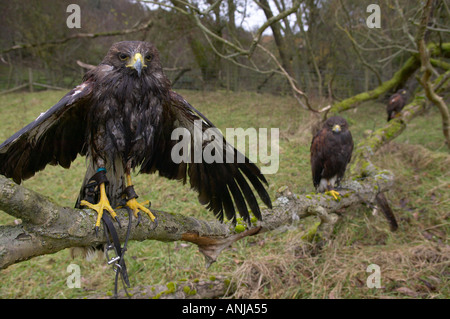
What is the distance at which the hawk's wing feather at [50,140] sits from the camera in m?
1.97

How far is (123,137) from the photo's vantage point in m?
2.31

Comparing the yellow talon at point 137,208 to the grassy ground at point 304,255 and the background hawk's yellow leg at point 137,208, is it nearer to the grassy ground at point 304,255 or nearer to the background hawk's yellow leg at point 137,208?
the background hawk's yellow leg at point 137,208

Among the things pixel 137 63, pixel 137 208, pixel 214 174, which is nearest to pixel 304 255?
pixel 214 174

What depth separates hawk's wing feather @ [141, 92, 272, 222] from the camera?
2.45 meters

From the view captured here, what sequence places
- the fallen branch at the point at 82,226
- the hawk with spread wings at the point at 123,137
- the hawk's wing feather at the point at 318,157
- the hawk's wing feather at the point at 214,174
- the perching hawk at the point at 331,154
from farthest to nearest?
the hawk's wing feather at the point at 318,157 < the perching hawk at the point at 331,154 < the hawk's wing feather at the point at 214,174 < the hawk with spread wings at the point at 123,137 < the fallen branch at the point at 82,226

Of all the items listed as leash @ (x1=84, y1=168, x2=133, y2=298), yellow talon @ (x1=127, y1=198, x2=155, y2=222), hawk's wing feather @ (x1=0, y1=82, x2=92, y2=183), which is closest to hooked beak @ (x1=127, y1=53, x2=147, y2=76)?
hawk's wing feather @ (x1=0, y1=82, x2=92, y2=183)

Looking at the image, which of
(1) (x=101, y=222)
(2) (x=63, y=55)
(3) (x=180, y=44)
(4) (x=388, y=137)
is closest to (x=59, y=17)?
(2) (x=63, y=55)

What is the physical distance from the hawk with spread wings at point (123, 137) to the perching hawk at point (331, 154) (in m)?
2.65

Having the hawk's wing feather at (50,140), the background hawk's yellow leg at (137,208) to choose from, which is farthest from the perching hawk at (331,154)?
the hawk's wing feather at (50,140)

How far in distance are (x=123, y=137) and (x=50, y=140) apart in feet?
1.68

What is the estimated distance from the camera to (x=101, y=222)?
6.40ft

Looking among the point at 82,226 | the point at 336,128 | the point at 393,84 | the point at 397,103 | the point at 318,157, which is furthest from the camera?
A: the point at 397,103

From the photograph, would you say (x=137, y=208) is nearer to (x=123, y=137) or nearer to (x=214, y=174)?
(x=123, y=137)

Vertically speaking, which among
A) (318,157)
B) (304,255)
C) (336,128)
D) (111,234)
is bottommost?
(304,255)
